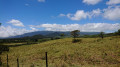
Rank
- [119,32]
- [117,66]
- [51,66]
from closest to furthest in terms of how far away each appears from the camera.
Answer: [117,66]
[51,66]
[119,32]

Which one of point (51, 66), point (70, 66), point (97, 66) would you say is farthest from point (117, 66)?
point (51, 66)

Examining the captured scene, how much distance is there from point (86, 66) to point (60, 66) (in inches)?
188

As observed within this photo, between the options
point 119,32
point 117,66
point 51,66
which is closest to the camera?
point 117,66

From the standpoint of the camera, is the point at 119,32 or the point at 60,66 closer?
the point at 60,66

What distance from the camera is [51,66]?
651 inches

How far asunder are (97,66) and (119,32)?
82233mm

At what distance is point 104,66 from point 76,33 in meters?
68.1

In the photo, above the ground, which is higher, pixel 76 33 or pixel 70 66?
pixel 76 33

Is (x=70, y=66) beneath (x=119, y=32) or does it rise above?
beneath

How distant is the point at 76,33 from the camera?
8350 centimetres

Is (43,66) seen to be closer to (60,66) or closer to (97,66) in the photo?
(60,66)

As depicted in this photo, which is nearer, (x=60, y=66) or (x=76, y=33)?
(x=60, y=66)

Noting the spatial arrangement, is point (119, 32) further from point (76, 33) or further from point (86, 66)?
point (86, 66)

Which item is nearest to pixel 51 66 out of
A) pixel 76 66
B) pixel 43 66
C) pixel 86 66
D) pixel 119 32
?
pixel 43 66
